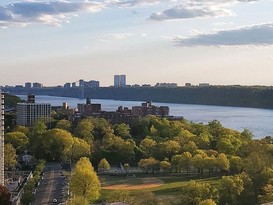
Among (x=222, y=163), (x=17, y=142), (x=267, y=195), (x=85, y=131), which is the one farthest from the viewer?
(x=85, y=131)

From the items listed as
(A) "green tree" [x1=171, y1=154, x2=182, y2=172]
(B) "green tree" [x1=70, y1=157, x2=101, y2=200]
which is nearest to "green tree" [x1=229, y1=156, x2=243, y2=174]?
(A) "green tree" [x1=171, y1=154, x2=182, y2=172]

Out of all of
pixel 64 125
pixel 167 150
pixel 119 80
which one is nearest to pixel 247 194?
pixel 167 150

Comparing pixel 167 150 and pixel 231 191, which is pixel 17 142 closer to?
pixel 167 150

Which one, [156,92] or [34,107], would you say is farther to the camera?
[156,92]

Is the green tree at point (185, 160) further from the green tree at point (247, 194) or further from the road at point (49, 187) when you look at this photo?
the green tree at point (247, 194)

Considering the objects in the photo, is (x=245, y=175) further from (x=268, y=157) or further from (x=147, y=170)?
(x=147, y=170)

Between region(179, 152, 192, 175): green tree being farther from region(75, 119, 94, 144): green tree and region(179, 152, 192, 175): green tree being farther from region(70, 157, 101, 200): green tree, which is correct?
region(75, 119, 94, 144): green tree

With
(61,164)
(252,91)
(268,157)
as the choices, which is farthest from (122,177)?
(252,91)
